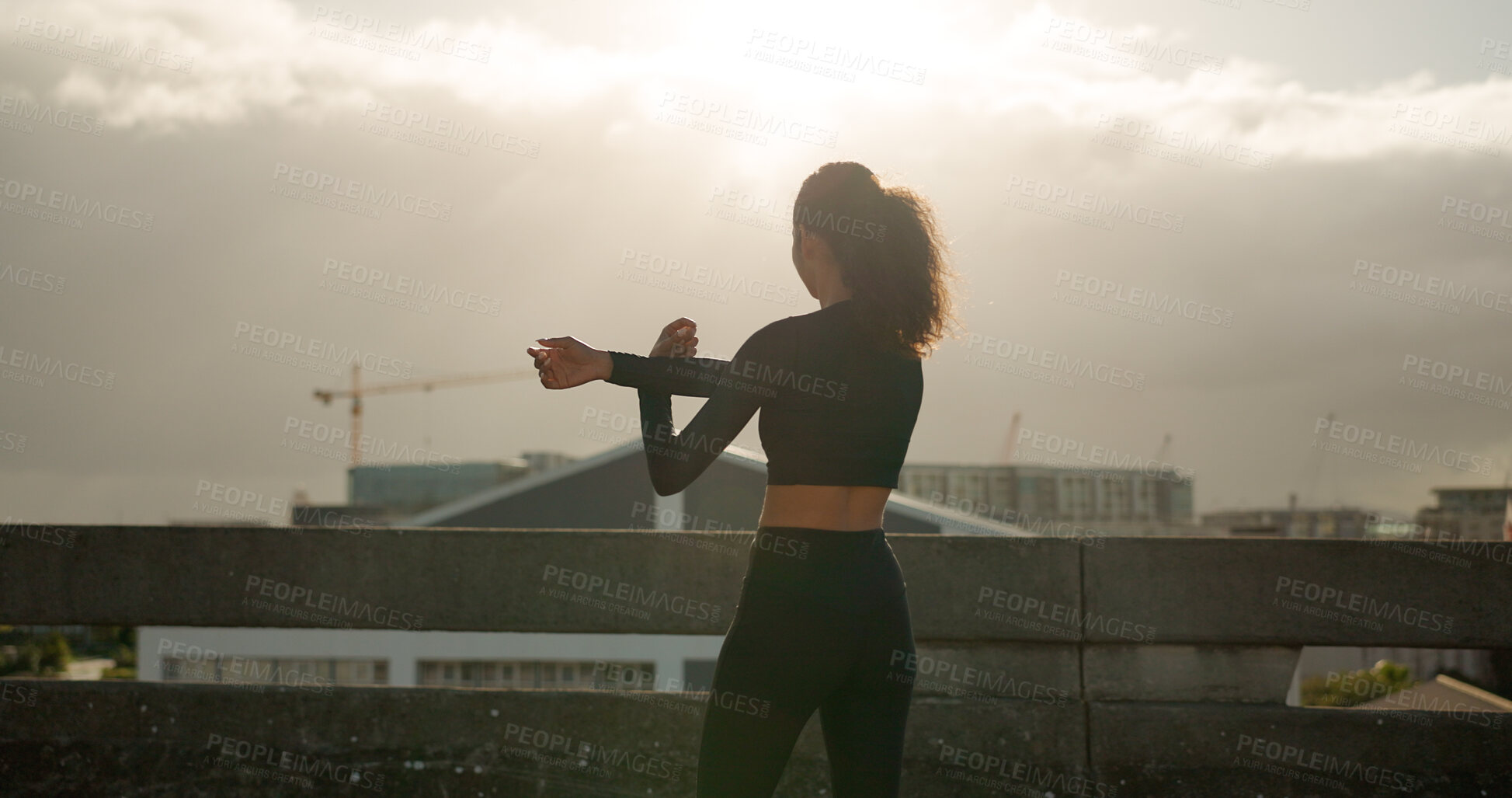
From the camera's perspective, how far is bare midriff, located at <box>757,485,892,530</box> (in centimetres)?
271

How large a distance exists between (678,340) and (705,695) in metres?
2.56

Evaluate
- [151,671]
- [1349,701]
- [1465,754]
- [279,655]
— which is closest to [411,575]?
[1465,754]

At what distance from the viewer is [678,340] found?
293cm

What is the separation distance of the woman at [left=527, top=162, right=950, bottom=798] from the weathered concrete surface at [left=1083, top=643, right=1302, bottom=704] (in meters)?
2.38

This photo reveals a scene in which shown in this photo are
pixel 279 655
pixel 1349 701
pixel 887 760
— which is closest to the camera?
pixel 887 760

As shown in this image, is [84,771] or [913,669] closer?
[913,669]

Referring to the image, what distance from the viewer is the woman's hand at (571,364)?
2732 mm

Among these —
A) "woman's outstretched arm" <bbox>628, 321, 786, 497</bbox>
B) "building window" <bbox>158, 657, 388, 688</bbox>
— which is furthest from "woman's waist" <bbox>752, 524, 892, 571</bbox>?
"building window" <bbox>158, 657, 388, 688</bbox>

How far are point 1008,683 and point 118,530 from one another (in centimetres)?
389

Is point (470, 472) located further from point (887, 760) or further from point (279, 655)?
point (887, 760)

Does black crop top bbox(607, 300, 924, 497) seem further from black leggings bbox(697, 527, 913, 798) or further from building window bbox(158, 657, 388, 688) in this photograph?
building window bbox(158, 657, 388, 688)

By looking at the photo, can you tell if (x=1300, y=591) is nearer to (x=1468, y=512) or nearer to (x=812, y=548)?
(x=812, y=548)

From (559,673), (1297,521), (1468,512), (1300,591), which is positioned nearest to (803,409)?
(1300,591)

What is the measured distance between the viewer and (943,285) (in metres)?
2.97
